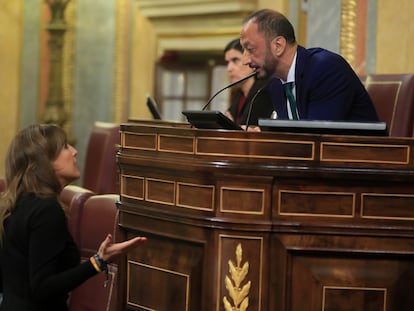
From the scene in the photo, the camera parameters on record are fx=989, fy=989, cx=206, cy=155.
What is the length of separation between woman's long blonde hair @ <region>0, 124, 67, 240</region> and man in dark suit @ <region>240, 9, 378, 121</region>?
2.53 feet

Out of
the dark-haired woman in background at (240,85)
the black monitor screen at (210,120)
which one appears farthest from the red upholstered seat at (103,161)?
the black monitor screen at (210,120)

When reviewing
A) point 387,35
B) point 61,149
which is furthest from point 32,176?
point 387,35

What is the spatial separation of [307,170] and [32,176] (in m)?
0.83

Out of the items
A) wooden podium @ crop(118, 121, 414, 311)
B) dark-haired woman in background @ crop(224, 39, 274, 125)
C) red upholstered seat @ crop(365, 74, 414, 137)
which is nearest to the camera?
wooden podium @ crop(118, 121, 414, 311)

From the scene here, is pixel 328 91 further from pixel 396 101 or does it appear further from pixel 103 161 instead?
pixel 103 161

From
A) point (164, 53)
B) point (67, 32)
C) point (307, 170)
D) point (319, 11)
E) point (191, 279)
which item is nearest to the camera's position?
point (307, 170)

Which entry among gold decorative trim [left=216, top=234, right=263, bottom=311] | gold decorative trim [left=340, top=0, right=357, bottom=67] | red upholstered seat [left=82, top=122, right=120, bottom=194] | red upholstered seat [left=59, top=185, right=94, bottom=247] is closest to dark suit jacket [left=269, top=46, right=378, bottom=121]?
gold decorative trim [left=216, top=234, right=263, bottom=311]

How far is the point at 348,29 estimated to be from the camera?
5785mm

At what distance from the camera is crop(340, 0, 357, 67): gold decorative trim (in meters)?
5.77

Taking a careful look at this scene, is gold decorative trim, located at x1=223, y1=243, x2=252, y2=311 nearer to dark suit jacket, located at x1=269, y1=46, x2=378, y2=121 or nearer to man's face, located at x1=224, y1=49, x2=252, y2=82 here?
dark suit jacket, located at x1=269, y1=46, x2=378, y2=121

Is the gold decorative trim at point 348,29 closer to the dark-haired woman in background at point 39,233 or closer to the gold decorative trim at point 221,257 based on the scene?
the dark-haired woman in background at point 39,233

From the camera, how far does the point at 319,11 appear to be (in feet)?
19.8

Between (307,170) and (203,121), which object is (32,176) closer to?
(203,121)

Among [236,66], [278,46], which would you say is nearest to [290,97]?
[278,46]
